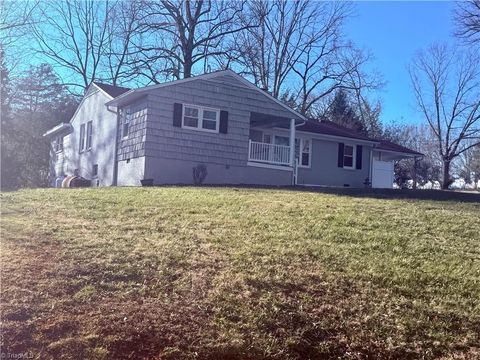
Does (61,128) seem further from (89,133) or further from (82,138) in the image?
(89,133)

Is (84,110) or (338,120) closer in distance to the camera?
(84,110)

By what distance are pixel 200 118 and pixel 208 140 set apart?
844 millimetres

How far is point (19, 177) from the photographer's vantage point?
2933cm

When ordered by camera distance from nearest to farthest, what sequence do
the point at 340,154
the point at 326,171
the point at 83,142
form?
the point at 326,171 → the point at 340,154 → the point at 83,142

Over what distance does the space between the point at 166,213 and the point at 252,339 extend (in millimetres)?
5202

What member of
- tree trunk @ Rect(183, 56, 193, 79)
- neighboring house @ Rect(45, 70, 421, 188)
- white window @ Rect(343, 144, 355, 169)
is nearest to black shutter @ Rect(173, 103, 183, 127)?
neighboring house @ Rect(45, 70, 421, 188)

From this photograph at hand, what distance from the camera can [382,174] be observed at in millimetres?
26375

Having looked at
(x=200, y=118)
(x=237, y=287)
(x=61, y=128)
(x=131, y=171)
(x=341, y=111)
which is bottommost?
(x=237, y=287)

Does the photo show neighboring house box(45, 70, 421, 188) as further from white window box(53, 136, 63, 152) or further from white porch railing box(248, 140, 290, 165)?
white window box(53, 136, 63, 152)

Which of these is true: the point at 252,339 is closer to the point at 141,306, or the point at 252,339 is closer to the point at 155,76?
the point at 141,306

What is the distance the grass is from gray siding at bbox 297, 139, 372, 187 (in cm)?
1396

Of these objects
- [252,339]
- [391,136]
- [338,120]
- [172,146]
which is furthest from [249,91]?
[391,136]

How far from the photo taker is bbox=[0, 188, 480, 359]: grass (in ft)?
14.7

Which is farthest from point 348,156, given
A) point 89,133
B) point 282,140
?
point 89,133
